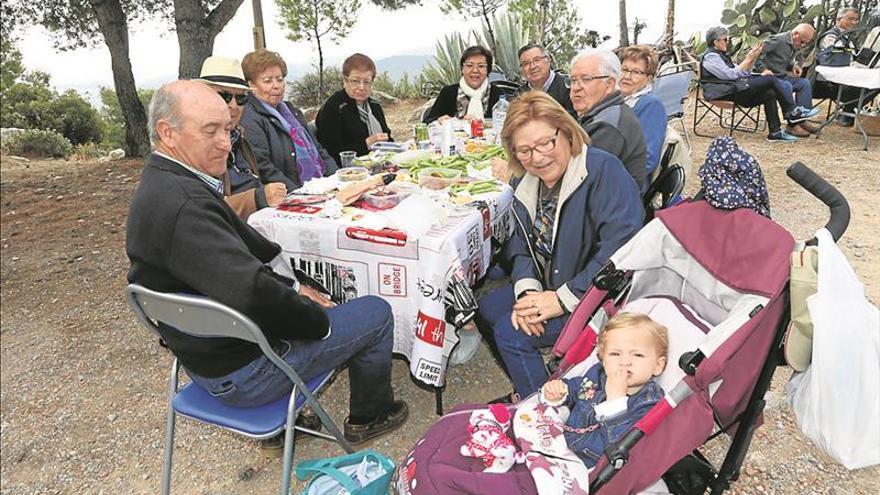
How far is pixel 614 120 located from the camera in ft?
9.18

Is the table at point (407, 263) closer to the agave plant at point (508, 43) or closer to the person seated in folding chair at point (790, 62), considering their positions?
the agave plant at point (508, 43)

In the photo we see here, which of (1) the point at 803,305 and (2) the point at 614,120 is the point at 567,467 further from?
(2) the point at 614,120

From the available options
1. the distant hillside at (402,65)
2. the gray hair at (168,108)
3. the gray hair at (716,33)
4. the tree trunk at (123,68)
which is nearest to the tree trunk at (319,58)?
the distant hillside at (402,65)

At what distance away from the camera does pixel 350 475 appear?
1906 millimetres

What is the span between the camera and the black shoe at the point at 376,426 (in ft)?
7.95

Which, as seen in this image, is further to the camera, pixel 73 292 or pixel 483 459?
pixel 73 292

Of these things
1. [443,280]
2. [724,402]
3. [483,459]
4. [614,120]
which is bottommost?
[483,459]

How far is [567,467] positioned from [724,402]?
49 cm

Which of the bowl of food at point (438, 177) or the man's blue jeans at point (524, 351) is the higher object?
the bowl of food at point (438, 177)

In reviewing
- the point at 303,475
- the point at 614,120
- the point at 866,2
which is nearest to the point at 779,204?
the point at 614,120

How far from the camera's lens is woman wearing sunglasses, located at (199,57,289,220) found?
270 cm

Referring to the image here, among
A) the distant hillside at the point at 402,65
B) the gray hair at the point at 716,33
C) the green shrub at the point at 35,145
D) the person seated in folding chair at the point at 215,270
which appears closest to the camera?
the person seated in folding chair at the point at 215,270

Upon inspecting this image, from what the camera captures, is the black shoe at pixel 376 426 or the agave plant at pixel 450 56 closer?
the black shoe at pixel 376 426

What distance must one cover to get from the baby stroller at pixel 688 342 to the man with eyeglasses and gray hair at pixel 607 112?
0.95 metres
